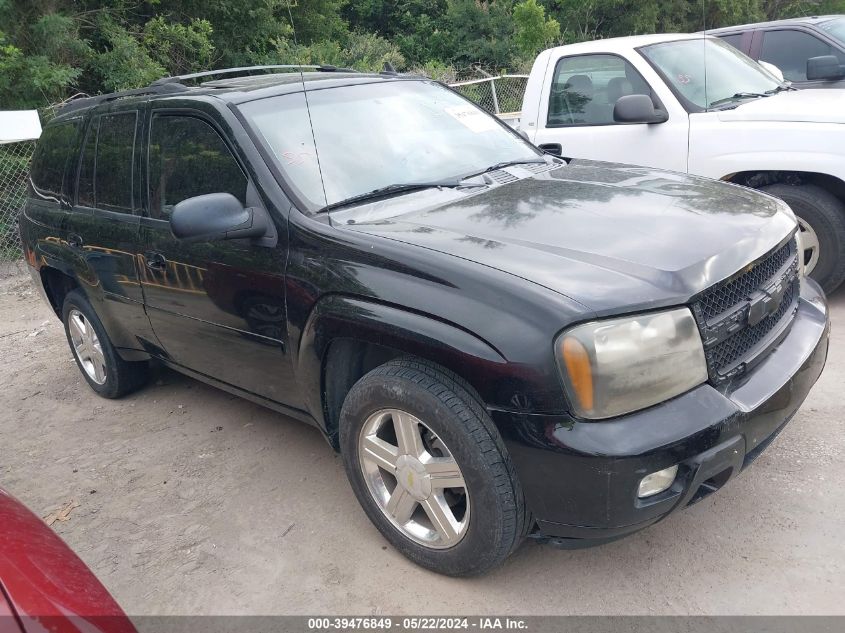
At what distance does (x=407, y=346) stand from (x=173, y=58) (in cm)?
1216

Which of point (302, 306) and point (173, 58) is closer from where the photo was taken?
point (302, 306)

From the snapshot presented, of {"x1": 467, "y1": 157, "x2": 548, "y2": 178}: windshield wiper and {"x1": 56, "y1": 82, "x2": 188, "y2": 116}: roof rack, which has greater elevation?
{"x1": 56, "y1": 82, "x2": 188, "y2": 116}: roof rack

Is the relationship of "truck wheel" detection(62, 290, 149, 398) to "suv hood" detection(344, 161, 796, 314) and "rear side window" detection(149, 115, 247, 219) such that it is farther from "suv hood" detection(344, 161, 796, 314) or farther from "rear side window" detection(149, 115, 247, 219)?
"suv hood" detection(344, 161, 796, 314)

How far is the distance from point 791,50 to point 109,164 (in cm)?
591

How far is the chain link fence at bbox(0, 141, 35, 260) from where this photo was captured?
9.02 meters

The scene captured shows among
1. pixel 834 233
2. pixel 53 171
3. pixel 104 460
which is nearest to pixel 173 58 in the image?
pixel 53 171

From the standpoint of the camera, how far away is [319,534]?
3.14 m

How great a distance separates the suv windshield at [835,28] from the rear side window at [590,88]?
7.83 feet

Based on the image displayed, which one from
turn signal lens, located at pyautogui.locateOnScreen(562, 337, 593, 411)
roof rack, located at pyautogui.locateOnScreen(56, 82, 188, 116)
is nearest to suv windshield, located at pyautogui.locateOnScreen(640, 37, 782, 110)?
roof rack, located at pyautogui.locateOnScreen(56, 82, 188, 116)

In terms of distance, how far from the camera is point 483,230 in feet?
8.92

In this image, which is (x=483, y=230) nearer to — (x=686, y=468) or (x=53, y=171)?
(x=686, y=468)

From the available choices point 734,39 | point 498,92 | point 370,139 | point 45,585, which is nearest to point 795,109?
point 734,39

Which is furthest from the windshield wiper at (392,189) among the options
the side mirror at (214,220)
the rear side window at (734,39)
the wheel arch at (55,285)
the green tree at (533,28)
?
the green tree at (533,28)

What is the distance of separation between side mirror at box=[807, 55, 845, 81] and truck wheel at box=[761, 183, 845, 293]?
1649 millimetres
